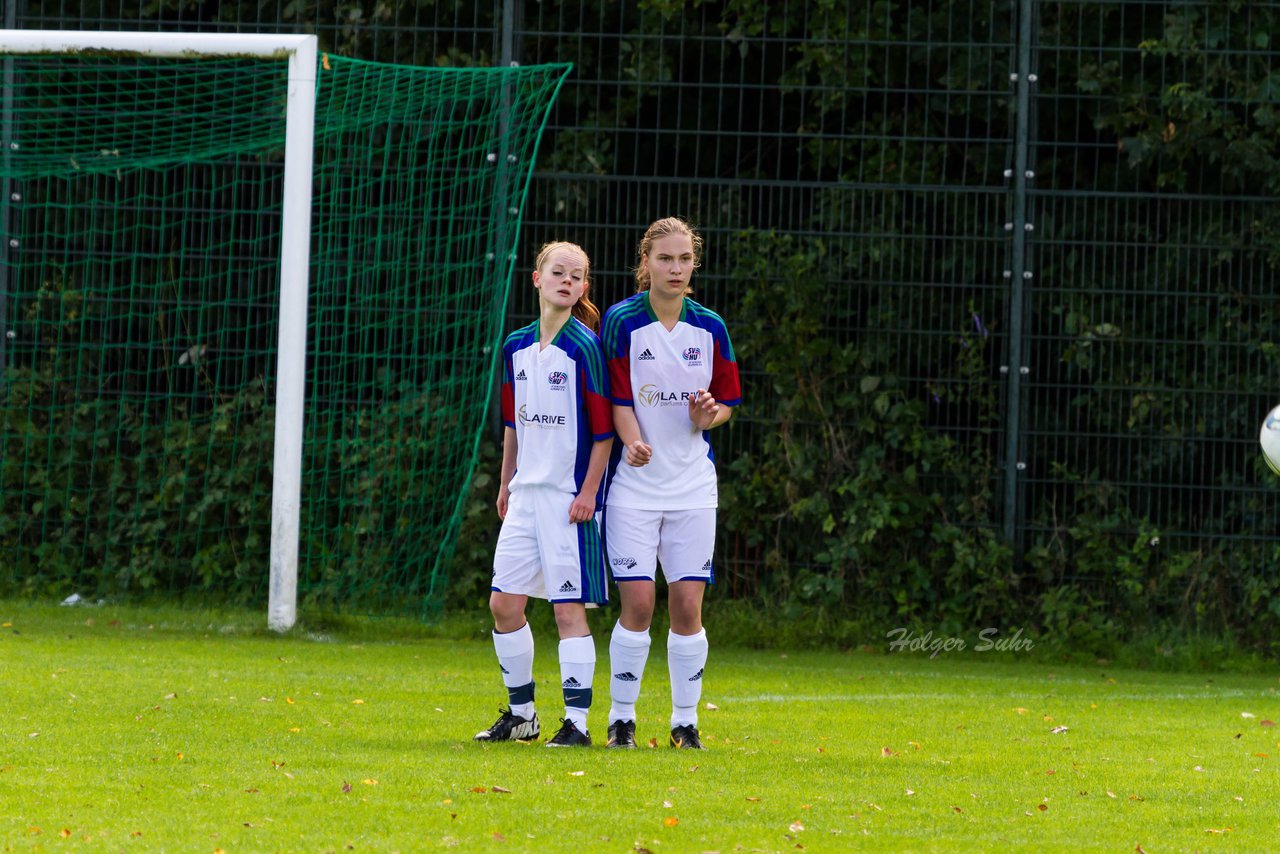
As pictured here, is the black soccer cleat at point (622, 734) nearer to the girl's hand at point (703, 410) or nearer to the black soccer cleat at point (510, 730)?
the black soccer cleat at point (510, 730)

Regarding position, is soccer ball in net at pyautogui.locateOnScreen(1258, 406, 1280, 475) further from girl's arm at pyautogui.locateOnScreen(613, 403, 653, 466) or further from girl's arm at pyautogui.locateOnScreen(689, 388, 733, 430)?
girl's arm at pyautogui.locateOnScreen(613, 403, 653, 466)

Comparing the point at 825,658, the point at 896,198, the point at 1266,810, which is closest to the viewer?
the point at 1266,810

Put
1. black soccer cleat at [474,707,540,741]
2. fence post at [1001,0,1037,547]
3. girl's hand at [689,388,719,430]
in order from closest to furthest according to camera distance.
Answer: girl's hand at [689,388,719,430] → black soccer cleat at [474,707,540,741] → fence post at [1001,0,1037,547]

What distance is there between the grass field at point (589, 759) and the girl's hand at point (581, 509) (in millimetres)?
762

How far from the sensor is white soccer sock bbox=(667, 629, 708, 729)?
5762mm

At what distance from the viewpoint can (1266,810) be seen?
4922 millimetres

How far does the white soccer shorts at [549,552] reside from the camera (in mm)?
5664

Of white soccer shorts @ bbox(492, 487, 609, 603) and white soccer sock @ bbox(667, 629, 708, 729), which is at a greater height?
white soccer shorts @ bbox(492, 487, 609, 603)

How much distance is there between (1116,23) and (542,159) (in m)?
3.52

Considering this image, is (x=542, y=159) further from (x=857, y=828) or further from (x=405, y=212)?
(x=857, y=828)

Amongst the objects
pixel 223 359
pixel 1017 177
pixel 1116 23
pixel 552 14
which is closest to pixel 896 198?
pixel 1017 177

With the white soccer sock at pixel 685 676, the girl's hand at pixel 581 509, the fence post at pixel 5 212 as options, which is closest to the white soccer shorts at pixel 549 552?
the girl's hand at pixel 581 509

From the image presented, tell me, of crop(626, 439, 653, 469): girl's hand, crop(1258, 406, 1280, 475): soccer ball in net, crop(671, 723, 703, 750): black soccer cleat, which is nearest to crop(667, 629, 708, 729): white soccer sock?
crop(671, 723, 703, 750): black soccer cleat

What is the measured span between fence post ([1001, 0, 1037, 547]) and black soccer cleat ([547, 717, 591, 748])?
4.56 metres
